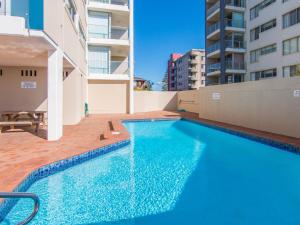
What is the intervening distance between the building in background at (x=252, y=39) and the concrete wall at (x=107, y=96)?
14771mm

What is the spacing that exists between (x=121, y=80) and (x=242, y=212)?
1831 cm

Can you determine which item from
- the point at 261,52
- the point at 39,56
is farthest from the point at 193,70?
the point at 39,56

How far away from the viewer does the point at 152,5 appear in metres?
33.9

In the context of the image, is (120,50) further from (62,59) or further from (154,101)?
(62,59)

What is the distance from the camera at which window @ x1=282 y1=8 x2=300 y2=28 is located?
2250cm

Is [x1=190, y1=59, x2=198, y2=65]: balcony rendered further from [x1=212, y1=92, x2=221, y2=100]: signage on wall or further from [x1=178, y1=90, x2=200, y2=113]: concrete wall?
[x1=212, y1=92, x2=221, y2=100]: signage on wall

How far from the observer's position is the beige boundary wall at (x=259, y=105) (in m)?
11.0

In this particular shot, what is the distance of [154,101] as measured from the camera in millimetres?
27047

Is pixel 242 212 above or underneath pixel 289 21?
underneath

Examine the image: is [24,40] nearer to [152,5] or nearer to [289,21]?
[289,21]

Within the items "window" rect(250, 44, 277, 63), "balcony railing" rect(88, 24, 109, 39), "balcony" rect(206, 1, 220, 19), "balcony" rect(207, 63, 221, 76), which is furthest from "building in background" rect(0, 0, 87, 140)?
"balcony" rect(206, 1, 220, 19)

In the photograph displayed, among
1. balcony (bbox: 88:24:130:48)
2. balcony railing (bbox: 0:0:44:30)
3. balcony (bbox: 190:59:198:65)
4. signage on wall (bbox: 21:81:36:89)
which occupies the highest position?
balcony (bbox: 190:59:198:65)

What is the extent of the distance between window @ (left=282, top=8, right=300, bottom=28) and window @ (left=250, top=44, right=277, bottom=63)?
7.81ft

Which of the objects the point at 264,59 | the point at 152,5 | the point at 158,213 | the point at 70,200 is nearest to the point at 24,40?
the point at 70,200
